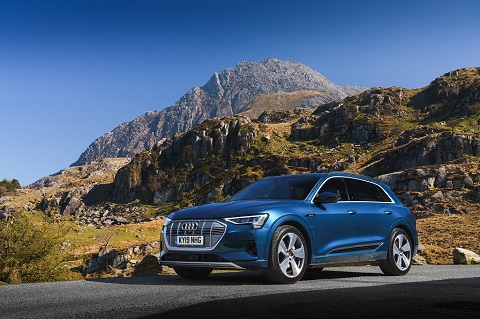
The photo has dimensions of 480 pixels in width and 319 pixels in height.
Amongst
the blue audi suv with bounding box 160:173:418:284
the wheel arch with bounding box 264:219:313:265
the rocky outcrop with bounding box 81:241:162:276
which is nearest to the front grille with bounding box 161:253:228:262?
the blue audi suv with bounding box 160:173:418:284

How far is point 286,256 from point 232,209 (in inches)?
45.4

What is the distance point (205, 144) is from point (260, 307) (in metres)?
132

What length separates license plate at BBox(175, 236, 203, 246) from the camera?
7.75 meters

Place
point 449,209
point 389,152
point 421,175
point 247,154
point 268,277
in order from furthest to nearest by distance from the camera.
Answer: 1. point 247,154
2. point 389,152
3. point 421,175
4. point 449,209
5. point 268,277

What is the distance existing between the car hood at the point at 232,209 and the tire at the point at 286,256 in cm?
43

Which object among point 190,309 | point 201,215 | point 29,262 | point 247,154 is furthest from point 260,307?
point 247,154

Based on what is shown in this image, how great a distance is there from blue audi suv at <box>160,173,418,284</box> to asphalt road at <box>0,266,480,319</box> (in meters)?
0.41

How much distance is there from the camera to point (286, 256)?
774cm

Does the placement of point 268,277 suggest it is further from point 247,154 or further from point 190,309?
point 247,154

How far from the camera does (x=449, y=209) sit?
57094mm

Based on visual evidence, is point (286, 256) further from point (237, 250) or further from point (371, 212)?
point (371, 212)

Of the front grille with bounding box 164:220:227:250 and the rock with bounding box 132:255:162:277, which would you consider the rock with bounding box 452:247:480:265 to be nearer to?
the rock with bounding box 132:255:162:277

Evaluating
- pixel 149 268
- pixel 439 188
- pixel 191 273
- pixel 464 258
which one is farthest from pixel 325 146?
pixel 191 273

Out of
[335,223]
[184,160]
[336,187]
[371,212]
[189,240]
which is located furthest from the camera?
[184,160]
